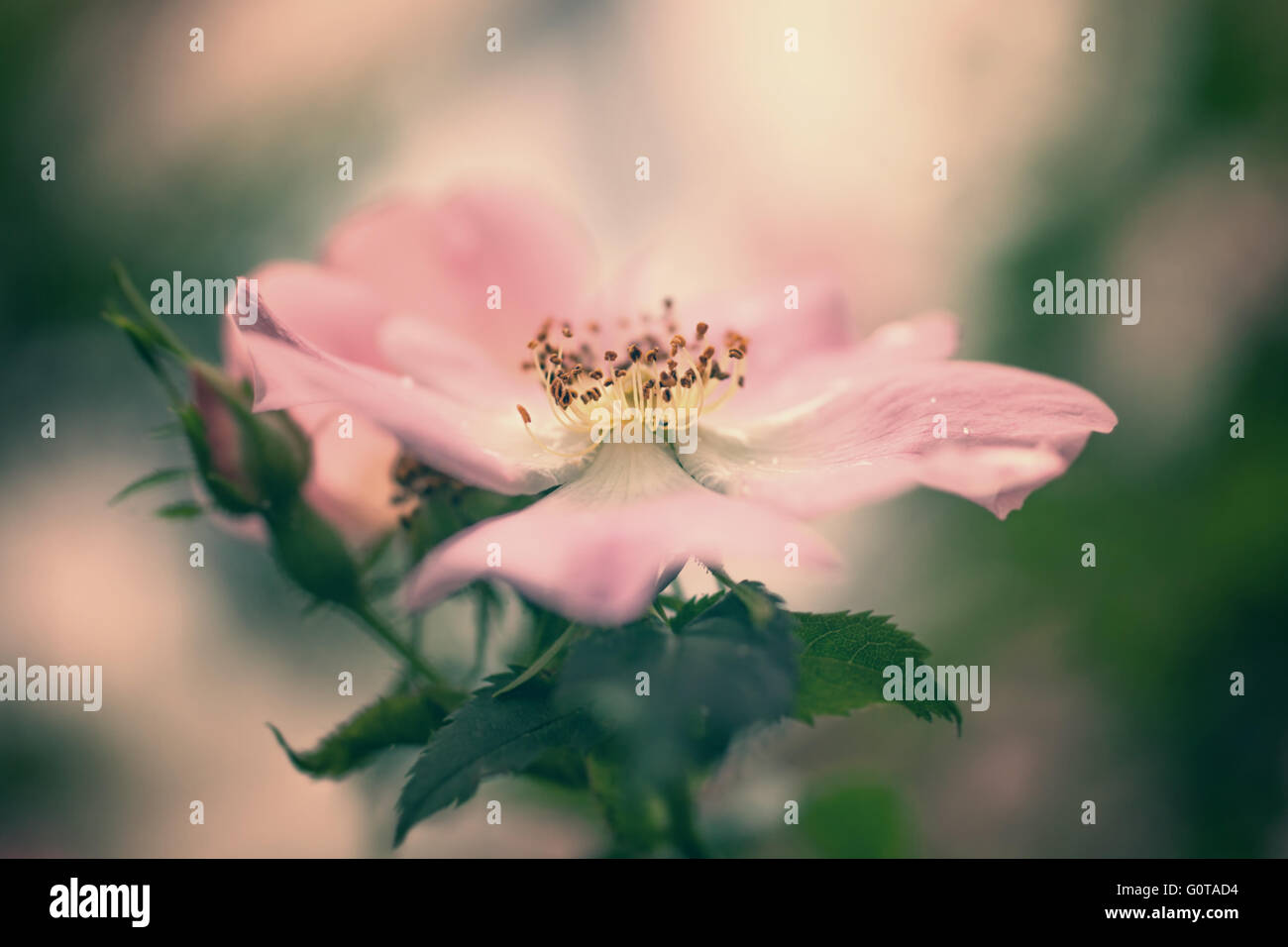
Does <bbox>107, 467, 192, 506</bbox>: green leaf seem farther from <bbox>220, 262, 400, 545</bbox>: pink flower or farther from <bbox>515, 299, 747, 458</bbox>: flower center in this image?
<bbox>515, 299, 747, 458</bbox>: flower center

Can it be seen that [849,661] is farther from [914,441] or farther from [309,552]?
[309,552]

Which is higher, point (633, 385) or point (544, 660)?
point (633, 385)

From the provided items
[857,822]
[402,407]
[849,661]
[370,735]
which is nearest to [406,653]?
[370,735]

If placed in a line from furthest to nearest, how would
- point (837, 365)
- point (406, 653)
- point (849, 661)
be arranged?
point (837, 365), point (406, 653), point (849, 661)

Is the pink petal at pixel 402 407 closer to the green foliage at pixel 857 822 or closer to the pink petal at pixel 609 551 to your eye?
the pink petal at pixel 609 551

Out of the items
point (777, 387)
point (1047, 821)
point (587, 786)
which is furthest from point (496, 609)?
point (1047, 821)

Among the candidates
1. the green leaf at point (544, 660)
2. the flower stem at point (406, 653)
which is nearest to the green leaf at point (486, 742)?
the green leaf at point (544, 660)
